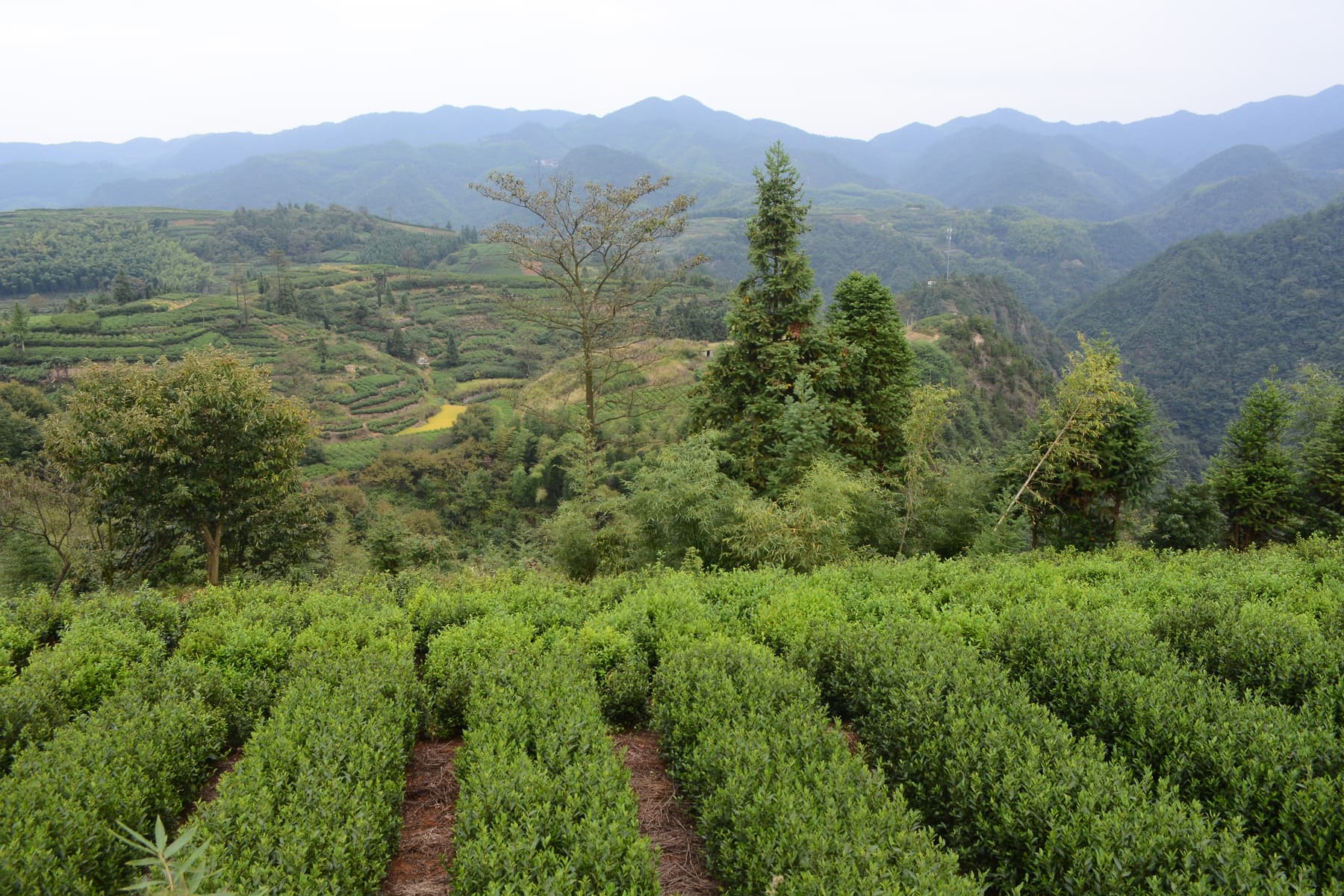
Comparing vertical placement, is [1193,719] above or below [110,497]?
above

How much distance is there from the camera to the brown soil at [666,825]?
4.59 meters

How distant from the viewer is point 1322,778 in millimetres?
4145

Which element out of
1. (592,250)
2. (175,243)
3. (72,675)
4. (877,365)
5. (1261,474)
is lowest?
(1261,474)

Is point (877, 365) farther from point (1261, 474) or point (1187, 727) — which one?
point (1187, 727)

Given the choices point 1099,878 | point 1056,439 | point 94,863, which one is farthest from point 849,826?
point 1056,439

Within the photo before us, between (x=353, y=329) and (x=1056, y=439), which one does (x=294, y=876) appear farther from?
(x=353, y=329)

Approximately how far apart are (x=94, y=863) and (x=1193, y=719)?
759 centimetres

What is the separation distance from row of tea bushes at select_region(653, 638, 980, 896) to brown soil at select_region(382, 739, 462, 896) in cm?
181

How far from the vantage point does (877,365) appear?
1809 cm

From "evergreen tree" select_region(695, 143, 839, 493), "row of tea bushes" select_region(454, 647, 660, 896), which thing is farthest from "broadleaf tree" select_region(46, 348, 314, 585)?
"row of tea bushes" select_region(454, 647, 660, 896)

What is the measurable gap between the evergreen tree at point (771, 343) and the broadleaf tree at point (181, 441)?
35.8ft

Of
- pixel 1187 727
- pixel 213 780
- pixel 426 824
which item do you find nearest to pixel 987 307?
pixel 1187 727

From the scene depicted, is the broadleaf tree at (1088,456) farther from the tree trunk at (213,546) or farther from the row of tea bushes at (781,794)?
the tree trunk at (213,546)

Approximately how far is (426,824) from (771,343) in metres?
13.6
